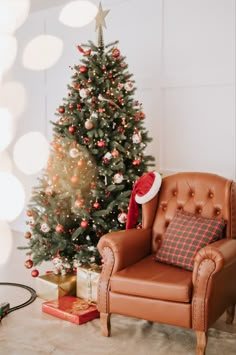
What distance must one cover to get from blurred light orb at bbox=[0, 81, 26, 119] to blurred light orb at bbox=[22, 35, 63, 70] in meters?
0.30

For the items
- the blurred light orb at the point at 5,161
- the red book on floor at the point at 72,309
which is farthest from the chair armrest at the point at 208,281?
the blurred light orb at the point at 5,161

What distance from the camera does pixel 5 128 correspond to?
596 cm

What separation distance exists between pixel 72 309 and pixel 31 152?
2798 mm

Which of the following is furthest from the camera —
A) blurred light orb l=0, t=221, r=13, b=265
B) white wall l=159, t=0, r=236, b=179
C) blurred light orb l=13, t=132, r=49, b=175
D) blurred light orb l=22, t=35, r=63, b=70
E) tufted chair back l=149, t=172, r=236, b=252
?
blurred light orb l=13, t=132, r=49, b=175

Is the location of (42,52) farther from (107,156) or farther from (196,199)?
(196,199)

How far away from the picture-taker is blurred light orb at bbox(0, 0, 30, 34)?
17.6 feet

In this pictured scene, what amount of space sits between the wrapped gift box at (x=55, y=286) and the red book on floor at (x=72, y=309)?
2.7 inches

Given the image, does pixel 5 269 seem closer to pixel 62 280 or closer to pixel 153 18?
pixel 62 280

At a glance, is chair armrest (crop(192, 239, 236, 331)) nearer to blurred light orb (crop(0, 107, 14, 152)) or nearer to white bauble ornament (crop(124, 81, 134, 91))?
white bauble ornament (crop(124, 81, 134, 91))

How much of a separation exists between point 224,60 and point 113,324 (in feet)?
7.58

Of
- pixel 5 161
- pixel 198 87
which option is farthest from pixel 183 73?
pixel 5 161

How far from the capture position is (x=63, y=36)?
212 inches

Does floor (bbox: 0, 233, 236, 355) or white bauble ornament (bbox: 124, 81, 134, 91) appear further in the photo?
white bauble ornament (bbox: 124, 81, 134, 91)

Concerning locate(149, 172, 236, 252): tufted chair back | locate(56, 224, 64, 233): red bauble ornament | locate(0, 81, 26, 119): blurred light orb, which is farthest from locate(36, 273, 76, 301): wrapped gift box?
locate(0, 81, 26, 119): blurred light orb
